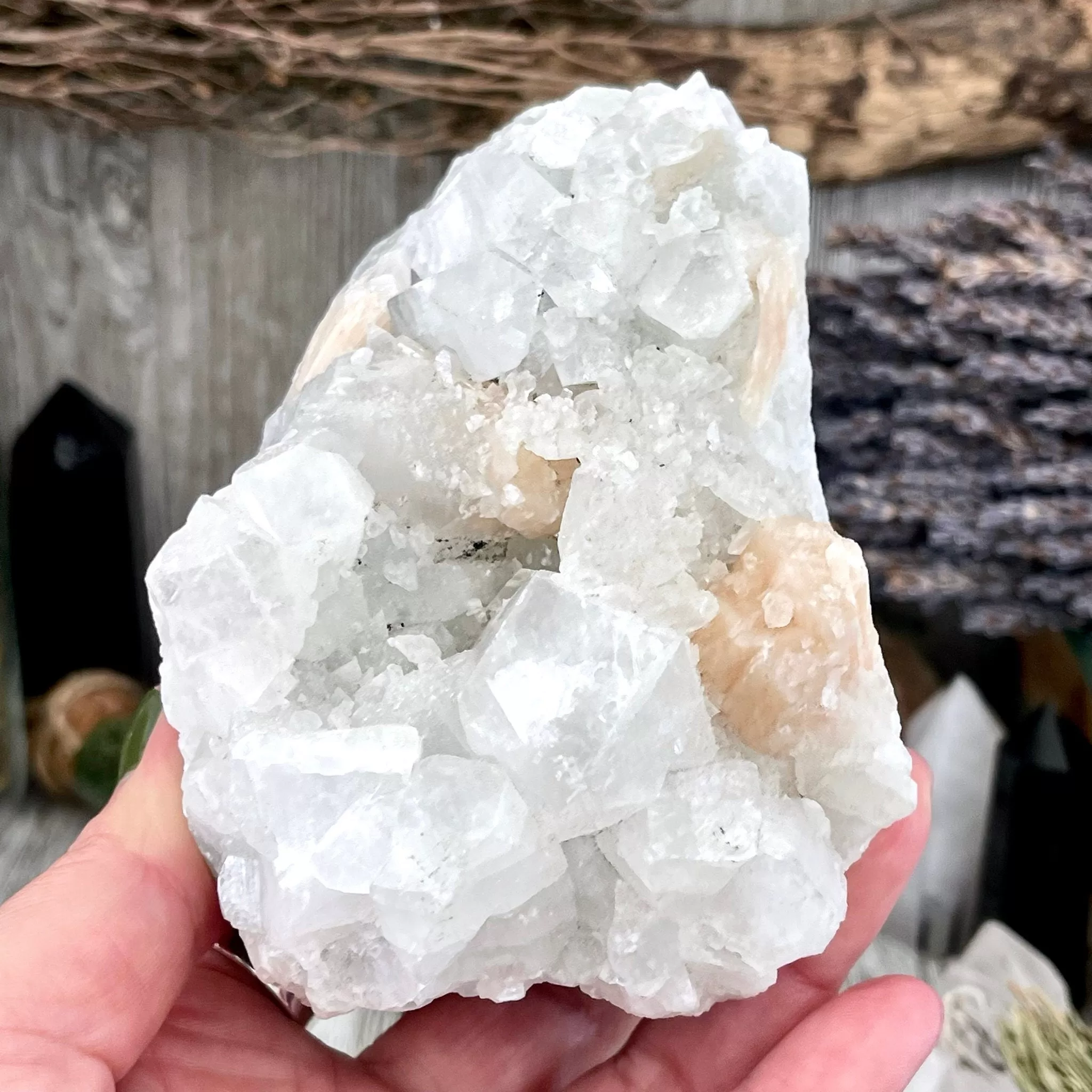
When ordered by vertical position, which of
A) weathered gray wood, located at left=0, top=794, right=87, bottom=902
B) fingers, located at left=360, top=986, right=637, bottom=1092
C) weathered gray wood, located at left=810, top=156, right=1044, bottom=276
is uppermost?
weathered gray wood, located at left=810, top=156, right=1044, bottom=276

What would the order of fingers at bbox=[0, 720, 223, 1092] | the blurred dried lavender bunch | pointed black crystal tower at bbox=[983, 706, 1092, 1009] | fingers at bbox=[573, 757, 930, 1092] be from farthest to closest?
pointed black crystal tower at bbox=[983, 706, 1092, 1009] < the blurred dried lavender bunch < fingers at bbox=[573, 757, 930, 1092] < fingers at bbox=[0, 720, 223, 1092]

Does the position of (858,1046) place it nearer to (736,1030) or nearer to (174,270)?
(736,1030)

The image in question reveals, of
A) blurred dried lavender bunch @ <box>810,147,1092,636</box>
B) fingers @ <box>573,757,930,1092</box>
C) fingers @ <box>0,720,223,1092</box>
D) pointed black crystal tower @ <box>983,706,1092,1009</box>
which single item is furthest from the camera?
pointed black crystal tower @ <box>983,706,1092,1009</box>

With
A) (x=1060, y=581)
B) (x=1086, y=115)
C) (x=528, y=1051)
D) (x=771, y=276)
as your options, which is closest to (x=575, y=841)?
(x=528, y=1051)

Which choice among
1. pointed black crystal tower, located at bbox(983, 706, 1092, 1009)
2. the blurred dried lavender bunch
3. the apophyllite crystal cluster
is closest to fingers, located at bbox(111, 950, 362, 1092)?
the apophyllite crystal cluster

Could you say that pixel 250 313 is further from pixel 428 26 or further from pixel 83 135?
pixel 428 26

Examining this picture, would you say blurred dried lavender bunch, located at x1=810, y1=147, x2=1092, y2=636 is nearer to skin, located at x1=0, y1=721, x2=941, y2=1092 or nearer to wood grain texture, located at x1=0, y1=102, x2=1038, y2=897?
wood grain texture, located at x1=0, y1=102, x2=1038, y2=897

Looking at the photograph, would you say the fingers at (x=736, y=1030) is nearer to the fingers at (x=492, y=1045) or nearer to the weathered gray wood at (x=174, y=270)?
the fingers at (x=492, y=1045)

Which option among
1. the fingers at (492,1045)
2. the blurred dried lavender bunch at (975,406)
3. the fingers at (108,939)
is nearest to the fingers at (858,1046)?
the fingers at (492,1045)

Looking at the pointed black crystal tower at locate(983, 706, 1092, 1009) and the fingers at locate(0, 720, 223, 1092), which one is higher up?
the fingers at locate(0, 720, 223, 1092)

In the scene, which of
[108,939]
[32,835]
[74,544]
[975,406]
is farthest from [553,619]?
[32,835]
